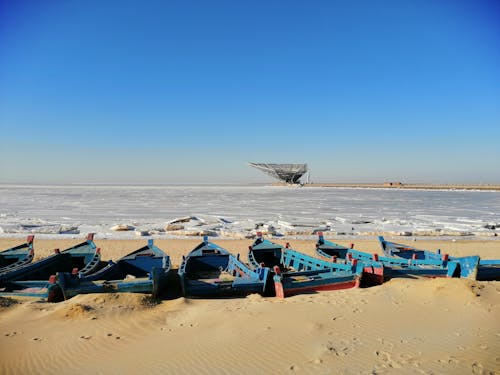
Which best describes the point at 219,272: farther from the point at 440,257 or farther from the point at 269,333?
the point at 440,257

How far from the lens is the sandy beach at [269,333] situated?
15.6 ft

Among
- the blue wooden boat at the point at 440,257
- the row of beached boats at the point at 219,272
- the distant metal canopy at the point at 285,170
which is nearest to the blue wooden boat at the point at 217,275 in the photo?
the row of beached boats at the point at 219,272

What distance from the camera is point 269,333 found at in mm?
5742

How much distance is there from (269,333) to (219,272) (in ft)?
18.2

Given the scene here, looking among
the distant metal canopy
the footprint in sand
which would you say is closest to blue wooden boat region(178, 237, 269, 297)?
the footprint in sand

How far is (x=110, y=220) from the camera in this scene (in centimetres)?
2398

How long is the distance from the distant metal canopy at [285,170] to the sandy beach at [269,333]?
110 metres

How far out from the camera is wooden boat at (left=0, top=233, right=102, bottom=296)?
25.5 ft

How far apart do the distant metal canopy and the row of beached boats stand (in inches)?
4170

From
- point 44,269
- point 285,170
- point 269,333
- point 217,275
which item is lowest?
point 217,275

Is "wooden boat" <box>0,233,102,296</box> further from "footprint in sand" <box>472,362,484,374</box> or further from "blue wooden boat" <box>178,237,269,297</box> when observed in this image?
"footprint in sand" <box>472,362,484,374</box>

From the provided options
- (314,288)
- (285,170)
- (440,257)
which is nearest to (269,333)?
(314,288)

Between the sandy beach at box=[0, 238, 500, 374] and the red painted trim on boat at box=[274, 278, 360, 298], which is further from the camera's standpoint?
the red painted trim on boat at box=[274, 278, 360, 298]

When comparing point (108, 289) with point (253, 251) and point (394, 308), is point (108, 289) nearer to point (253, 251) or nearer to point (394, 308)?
point (253, 251)
